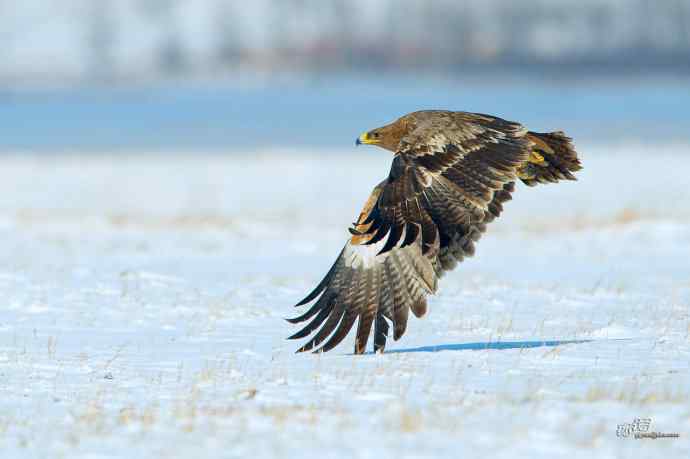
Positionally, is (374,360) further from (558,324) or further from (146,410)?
(558,324)

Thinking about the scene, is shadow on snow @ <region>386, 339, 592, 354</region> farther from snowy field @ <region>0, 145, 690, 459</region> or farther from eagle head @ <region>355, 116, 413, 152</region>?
eagle head @ <region>355, 116, 413, 152</region>

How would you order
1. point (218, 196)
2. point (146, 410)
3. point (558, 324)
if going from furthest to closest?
point (218, 196)
point (558, 324)
point (146, 410)

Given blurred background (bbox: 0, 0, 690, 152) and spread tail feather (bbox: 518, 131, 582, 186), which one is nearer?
spread tail feather (bbox: 518, 131, 582, 186)

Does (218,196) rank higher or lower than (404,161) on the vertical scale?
lower

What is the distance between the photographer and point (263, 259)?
1891 cm

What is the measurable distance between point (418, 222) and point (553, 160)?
205 cm

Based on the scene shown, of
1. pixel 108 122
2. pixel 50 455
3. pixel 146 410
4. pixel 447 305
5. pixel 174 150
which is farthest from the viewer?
pixel 108 122

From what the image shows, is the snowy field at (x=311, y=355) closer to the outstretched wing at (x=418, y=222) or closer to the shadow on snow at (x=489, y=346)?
the shadow on snow at (x=489, y=346)

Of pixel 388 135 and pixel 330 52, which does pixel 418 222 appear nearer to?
pixel 388 135

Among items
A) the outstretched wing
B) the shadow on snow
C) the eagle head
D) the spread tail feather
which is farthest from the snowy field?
the eagle head

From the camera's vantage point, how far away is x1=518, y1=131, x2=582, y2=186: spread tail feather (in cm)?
1039

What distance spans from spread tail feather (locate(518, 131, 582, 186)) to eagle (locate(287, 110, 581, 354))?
291 millimetres

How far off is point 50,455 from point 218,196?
78.6 feet

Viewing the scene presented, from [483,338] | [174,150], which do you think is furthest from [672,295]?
[174,150]
